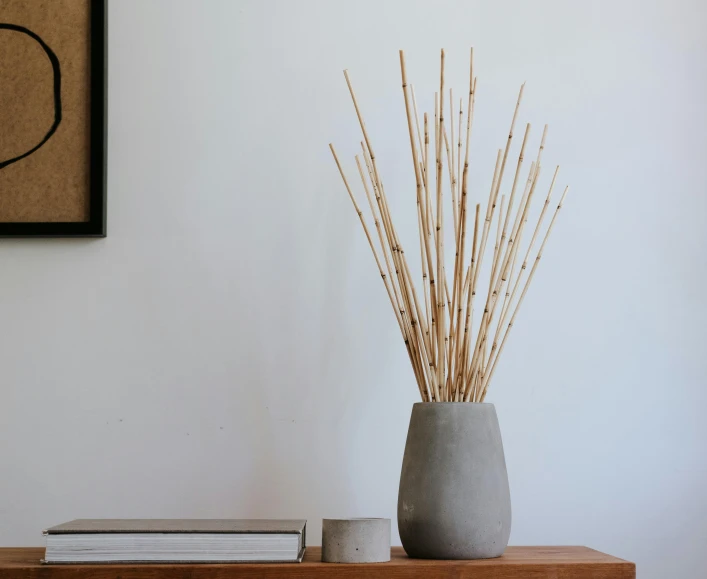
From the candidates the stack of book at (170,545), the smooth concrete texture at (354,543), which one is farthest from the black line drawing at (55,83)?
the smooth concrete texture at (354,543)

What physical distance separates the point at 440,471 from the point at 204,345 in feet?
1.39

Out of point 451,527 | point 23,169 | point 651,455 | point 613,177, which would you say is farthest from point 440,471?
point 23,169

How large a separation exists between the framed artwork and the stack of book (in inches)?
18.9

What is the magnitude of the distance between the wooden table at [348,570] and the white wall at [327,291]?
0.96ft

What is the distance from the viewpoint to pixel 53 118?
1.23 meters

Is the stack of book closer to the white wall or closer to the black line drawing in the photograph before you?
the white wall

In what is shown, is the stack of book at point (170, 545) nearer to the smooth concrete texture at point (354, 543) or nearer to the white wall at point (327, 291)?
the smooth concrete texture at point (354, 543)

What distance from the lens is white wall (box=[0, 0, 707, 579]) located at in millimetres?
1184

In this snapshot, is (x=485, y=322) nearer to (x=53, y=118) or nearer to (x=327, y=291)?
(x=327, y=291)

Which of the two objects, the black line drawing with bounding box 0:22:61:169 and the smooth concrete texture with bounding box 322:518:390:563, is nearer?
the smooth concrete texture with bounding box 322:518:390:563

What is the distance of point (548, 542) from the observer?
1174 millimetres

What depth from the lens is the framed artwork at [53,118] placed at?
3.97 ft

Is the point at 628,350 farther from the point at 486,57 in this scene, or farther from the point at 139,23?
the point at 139,23

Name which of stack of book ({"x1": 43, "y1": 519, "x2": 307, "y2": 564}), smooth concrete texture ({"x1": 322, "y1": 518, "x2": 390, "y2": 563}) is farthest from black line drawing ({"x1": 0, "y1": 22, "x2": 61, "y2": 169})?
smooth concrete texture ({"x1": 322, "y1": 518, "x2": 390, "y2": 563})
